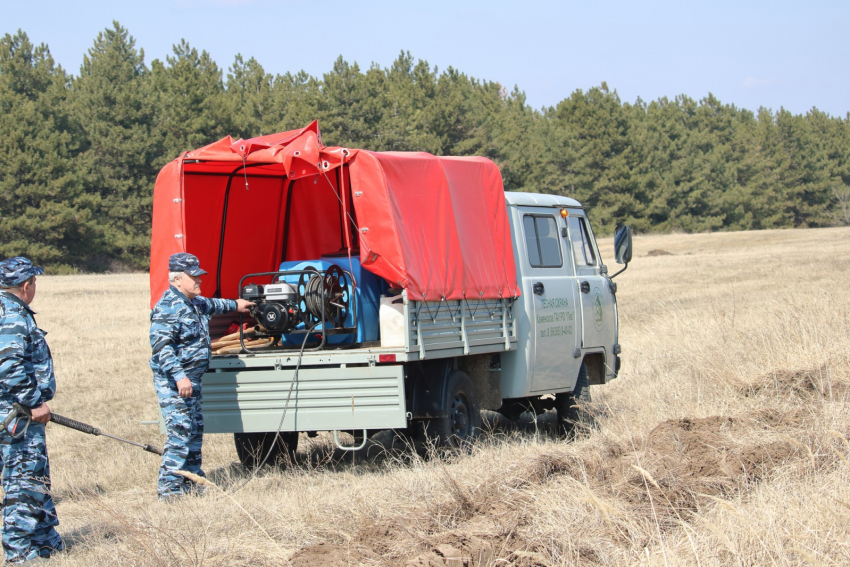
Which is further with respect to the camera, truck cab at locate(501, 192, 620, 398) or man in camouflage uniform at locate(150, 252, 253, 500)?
truck cab at locate(501, 192, 620, 398)

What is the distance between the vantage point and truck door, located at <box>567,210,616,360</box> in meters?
9.48

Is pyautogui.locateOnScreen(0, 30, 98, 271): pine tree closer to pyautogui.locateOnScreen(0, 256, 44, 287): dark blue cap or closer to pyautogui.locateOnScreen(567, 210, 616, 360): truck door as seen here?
pyautogui.locateOnScreen(567, 210, 616, 360): truck door

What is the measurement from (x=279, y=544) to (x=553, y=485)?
5.49 feet

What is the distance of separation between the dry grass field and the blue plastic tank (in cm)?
110

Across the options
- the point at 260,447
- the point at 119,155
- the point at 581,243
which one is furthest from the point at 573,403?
the point at 119,155

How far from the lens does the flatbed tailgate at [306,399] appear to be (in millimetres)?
6930

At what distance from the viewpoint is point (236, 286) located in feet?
29.7

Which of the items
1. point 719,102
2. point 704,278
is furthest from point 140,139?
point 719,102

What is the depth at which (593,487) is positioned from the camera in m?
5.47

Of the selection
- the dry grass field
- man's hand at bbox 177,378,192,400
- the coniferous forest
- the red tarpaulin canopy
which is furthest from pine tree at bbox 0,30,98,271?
man's hand at bbox 177,378,192,400

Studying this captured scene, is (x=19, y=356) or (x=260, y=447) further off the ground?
(x=19, y=356)

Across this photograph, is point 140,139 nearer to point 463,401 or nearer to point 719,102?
point 463,401

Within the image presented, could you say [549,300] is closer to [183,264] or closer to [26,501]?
[183,264]

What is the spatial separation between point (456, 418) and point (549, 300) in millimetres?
1672
